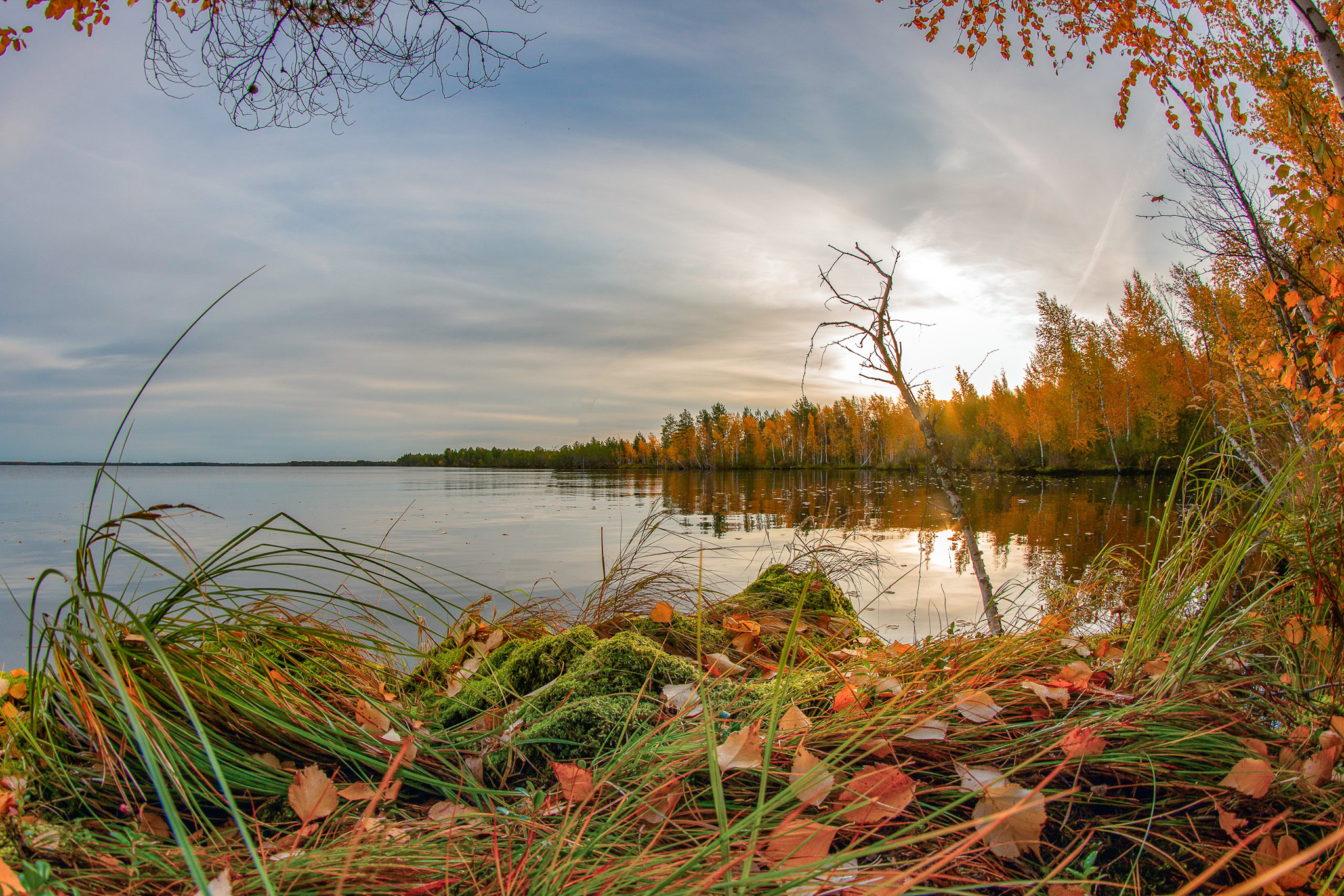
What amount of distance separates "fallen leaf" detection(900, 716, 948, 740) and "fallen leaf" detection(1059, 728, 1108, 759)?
0.21 metres

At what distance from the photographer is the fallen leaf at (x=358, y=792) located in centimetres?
124

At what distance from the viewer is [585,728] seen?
147 cm

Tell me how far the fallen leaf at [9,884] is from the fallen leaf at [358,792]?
0.46m

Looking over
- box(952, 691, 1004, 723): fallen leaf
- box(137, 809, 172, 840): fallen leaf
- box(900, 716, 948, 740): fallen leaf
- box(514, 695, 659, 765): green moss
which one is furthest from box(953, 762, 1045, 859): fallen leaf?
box(137, 809, 172, 840): fallen leaf

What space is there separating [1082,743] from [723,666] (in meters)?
0.97

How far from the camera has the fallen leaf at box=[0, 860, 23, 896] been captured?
0.77 meters

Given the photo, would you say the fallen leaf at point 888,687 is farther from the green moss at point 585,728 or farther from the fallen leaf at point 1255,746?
the fallen leaf at point 1255,746

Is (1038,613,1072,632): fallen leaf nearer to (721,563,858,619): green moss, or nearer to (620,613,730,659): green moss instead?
(721,563,858,619): green moss

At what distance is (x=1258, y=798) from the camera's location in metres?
1.21

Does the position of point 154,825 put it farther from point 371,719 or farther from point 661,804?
point 661,804

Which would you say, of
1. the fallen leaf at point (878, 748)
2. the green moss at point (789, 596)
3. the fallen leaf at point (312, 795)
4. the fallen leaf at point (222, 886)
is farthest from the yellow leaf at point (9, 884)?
the green moss at point (789, 596)

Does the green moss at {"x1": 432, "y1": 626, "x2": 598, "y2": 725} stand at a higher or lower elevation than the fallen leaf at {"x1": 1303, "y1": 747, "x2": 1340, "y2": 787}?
lower

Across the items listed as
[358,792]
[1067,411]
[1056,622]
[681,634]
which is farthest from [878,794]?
[1067,411]

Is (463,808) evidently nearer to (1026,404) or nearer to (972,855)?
(972,855)
